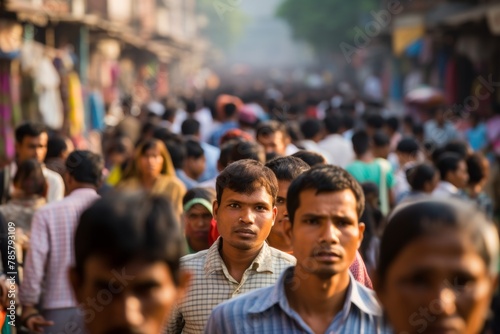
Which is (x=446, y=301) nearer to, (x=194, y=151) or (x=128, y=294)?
(x=128, y=294)

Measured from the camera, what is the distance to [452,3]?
26625mm

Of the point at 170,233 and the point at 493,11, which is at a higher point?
the point at 493,11

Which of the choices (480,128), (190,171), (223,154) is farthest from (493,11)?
(223,154)

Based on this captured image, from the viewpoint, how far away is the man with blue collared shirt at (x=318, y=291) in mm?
3131

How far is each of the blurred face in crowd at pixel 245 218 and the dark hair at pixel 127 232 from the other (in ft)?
6.28

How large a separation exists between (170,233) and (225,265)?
191 cm

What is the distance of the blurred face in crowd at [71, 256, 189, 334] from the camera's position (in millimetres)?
2164

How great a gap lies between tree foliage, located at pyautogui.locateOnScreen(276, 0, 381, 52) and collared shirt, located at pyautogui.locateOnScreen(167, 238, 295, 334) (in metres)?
46.6

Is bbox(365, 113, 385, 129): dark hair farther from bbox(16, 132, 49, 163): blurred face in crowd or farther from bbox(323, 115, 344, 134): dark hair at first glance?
bbox(16, 132, 49, 163): blurred face in crowd

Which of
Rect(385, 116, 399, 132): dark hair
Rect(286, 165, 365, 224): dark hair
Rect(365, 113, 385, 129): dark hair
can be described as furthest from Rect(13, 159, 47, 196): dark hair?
Rect(385, 116, 399, 132): dark hair

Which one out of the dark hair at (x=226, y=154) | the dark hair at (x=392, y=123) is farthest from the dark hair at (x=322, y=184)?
the dark hair at (x=392, y=123)

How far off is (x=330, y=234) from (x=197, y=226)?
2.51 meters

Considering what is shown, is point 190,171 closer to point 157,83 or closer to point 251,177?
point 251,177

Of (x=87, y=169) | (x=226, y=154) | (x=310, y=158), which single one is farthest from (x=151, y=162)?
(x=310, y=158)
